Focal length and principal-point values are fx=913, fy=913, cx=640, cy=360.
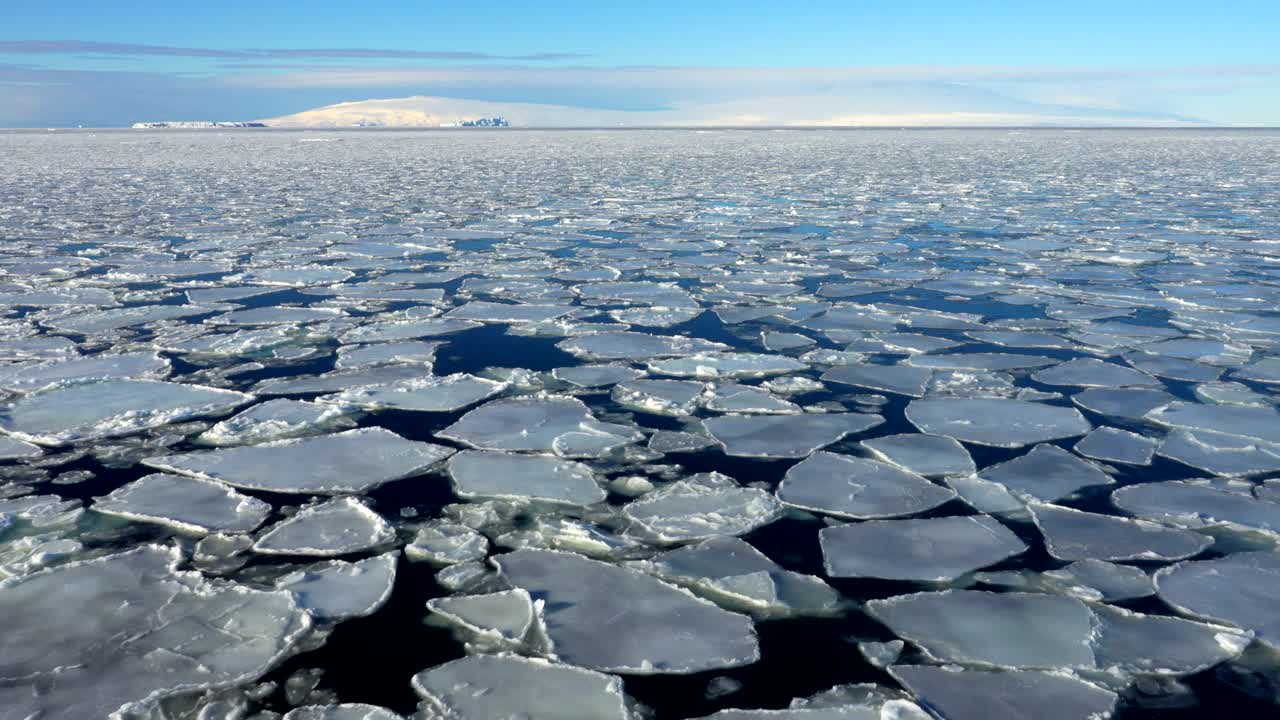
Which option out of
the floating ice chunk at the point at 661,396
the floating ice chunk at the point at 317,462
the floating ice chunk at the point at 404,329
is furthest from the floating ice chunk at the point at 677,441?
the floating ice chunk at the point at 404,329

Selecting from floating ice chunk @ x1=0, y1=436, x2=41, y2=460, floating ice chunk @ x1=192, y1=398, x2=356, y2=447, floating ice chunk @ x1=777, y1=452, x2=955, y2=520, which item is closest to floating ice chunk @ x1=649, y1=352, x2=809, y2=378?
floating ice chunk @ x1=777, y1=452, x2=955, y2=520

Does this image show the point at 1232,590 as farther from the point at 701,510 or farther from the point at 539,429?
the point at 539,429

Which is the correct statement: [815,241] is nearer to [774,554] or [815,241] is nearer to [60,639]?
[774,554]

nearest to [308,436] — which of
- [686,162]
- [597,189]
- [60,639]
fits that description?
[60,639]

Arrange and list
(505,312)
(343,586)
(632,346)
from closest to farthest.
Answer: (343,586), (632,346), (505,312)

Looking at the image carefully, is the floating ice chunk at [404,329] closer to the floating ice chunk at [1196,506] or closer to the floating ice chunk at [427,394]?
the floating ice chunk at [427,394]

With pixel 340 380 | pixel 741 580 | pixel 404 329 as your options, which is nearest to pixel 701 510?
pixel 741 580
